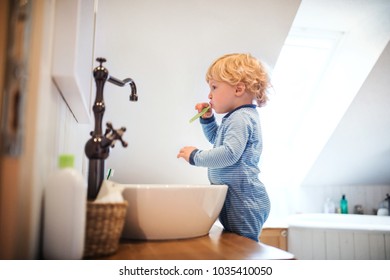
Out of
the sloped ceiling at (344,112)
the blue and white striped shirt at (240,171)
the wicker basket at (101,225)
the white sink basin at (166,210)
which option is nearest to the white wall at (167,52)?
the sloped ceiling at (344,112)

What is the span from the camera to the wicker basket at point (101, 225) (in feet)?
1.66

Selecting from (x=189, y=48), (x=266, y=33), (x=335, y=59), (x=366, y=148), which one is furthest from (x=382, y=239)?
(x=189, y=48)

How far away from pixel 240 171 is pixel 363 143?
5.19 feet

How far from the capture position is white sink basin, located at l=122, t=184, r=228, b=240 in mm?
640

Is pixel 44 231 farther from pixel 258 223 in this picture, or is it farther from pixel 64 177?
pixel 258 223

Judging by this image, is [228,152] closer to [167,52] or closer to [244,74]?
[244,74]

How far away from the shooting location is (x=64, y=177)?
0.46 meters

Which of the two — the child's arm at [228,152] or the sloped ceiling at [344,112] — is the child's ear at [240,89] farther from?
the sloped ceiling at [344,112]

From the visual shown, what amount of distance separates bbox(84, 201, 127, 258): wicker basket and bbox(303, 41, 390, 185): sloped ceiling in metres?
1.64

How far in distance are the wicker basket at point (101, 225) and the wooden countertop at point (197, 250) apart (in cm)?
3

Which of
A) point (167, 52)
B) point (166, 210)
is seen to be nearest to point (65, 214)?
point (166, 210)

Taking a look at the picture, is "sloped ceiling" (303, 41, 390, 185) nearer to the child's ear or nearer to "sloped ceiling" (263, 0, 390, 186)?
"sloped ceiling" (263, 0, 390, 186)
